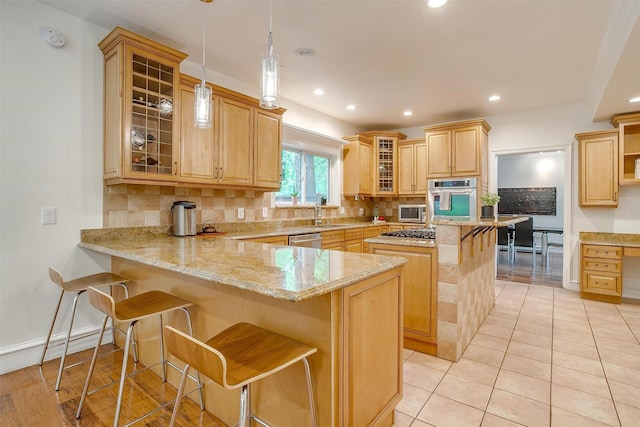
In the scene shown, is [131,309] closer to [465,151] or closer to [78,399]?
[78,399]

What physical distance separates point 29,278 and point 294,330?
7.33 ft

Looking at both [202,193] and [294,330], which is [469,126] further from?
[294,330]

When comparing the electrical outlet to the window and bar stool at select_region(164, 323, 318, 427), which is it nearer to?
bar stool at select_region(164, 323, 318, 427)

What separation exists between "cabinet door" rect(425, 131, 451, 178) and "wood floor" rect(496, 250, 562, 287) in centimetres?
209

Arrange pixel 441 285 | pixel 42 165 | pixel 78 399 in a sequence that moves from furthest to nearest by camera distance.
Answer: pixel 441 285 < pixel 42 165 < pixel 78 399

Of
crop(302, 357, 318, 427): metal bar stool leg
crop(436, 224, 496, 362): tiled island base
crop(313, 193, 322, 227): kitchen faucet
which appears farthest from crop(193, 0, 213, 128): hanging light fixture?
crop(313, 193, 322, 227): kitchen faucet

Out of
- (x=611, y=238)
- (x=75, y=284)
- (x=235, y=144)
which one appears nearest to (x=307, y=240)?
(x=235, y=144)

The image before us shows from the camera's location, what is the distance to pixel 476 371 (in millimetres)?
2311

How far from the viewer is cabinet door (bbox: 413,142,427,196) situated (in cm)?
541

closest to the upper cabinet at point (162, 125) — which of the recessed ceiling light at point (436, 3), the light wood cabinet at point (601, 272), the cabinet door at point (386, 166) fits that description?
the recessed ceiling light at point (436, 3)

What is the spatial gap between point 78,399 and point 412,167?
16.8ft

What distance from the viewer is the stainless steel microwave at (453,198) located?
185 inches

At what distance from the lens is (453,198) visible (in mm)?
4879

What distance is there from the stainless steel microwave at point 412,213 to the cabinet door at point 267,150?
270cm
